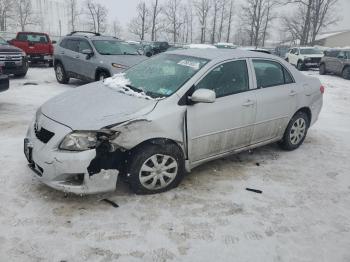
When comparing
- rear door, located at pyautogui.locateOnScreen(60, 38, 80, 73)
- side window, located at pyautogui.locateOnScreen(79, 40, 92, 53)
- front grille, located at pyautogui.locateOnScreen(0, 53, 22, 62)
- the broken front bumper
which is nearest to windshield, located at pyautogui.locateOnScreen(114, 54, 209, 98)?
the broken front bumper

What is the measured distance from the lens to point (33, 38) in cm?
1692

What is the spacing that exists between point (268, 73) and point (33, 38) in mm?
15131

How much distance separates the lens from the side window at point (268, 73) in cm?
473

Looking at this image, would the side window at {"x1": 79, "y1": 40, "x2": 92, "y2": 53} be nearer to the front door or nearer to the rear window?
the front door

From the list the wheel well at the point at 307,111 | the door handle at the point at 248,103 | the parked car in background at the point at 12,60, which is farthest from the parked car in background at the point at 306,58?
the door handle at the point at 248,103

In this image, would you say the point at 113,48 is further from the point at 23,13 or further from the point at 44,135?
the point at 23,13

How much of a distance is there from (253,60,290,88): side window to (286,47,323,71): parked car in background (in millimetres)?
18397

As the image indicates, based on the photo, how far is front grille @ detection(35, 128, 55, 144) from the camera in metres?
3.49

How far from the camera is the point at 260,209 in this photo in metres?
3.70

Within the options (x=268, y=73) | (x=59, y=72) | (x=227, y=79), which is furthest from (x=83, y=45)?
(x=227, y=79)

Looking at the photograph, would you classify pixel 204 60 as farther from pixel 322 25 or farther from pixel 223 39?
pixel 223 39

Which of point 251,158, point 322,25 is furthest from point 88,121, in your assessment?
point 322,25

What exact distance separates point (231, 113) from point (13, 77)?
35.7ft

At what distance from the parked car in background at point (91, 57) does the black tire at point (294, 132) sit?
16.2ft
